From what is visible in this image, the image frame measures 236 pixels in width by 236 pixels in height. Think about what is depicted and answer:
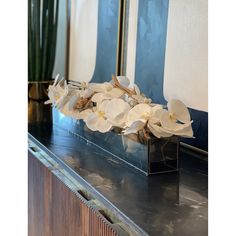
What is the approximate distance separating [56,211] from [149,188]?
0.33 m

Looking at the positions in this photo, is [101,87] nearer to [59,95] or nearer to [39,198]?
[59,95]

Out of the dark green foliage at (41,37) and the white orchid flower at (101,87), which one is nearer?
the white orchid flower at (101,87)

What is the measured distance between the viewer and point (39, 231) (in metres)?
1.27

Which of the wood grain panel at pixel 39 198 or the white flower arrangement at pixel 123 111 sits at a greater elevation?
the white flower arrangement at pixel 123 111

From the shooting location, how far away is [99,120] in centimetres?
113

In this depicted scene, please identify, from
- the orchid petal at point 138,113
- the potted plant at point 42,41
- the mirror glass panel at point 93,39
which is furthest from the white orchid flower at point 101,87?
the potted plant at point 42,41

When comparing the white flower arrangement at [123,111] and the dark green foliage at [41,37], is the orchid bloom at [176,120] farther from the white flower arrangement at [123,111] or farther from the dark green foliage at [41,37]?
the dark green foliage at [41,37]

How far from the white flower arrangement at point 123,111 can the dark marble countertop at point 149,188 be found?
3.9 inches

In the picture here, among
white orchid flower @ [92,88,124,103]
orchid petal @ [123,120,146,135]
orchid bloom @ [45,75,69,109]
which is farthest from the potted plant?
orchid petal @ [123,120,146,135]

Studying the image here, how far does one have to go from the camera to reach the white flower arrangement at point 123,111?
99cm

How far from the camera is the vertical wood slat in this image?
869mm

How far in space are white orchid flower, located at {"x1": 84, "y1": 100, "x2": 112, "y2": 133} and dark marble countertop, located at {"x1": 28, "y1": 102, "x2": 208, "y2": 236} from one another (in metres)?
0.09

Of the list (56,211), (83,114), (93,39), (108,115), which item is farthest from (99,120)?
(93,39)

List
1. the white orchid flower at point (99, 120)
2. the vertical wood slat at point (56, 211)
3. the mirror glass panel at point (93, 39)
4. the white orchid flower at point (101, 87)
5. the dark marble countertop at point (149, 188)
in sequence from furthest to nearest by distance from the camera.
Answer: the mirror glass panel at point (93, 39) → the white orchid flower at point (101, 87) → the white orchid flower at point (99, 120) → the vertical wood slat at point (56, 211) → the dark marble countertop at point (149, 188)
